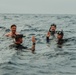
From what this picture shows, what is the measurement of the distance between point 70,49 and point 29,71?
583cm

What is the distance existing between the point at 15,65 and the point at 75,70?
249cm

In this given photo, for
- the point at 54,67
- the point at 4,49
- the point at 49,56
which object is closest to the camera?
the point at 54,67

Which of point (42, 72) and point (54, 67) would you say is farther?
point (54, 67)

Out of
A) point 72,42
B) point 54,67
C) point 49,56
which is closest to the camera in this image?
point 54,67

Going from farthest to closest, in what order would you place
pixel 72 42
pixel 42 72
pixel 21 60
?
pixel 72 42 < pixel 21 60 < pixel 42 72

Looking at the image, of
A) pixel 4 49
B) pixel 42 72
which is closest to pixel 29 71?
pixel 42 72

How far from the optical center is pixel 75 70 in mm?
11430

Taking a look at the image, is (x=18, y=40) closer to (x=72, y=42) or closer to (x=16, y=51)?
(x=16, y=51)

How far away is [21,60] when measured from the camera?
13.0 metres

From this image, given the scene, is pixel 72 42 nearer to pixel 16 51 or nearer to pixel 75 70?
pixel 16 51

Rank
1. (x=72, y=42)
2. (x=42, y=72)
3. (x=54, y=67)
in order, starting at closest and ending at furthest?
(x=42, y=72) < (x=54, y=67) < (x=72, y=42)

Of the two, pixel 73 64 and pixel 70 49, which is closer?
pixel 73 64

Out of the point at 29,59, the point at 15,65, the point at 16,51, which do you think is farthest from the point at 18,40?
the point at 15,65

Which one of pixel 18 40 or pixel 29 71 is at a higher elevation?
pixel 18 40
